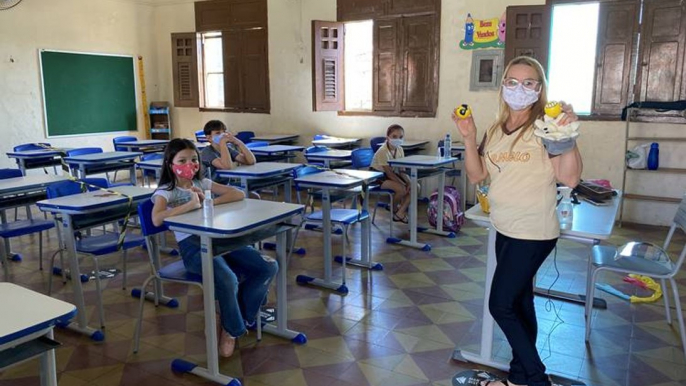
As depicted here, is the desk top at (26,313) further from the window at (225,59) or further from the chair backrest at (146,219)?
the window at (225,59)

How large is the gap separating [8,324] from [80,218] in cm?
190

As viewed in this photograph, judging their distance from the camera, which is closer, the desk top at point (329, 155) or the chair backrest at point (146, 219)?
the chair backrest at point (146, 219)

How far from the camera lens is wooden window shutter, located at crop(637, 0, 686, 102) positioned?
5605mm

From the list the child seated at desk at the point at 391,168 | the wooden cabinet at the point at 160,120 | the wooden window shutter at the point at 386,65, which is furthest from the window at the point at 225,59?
the child seated at desk at the point at 391,168

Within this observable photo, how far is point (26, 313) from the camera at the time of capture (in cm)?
159

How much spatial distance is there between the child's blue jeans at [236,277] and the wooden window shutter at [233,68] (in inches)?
242

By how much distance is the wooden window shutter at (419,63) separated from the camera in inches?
282

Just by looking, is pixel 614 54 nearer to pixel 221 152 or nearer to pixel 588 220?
pixel 588 220

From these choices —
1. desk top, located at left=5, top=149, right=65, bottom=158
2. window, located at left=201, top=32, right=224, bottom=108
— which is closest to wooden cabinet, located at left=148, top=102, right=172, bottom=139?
window, located at left=201, top=32, right=224, bottom=108

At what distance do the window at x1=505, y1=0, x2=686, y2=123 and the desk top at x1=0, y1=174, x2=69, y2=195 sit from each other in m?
5.13

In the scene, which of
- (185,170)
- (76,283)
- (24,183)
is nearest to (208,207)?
(185,170)

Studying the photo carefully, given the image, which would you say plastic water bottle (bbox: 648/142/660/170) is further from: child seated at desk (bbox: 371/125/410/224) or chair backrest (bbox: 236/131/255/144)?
chair backrest (bbox: 236/131/255/144)

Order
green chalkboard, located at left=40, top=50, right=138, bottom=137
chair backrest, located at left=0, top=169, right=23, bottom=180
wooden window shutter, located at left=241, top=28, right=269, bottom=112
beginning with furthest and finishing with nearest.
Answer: wooden window shutter, located at left=241, top=28, right=269, bottom=112, green chalkboard, located at left=40, top=50, right=138, bottom=137, chair backrest, located at left=0, top=169, right=23, bottom=180

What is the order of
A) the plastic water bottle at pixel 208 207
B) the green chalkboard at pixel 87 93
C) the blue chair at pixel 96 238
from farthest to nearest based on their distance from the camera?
1. the green chalkboard at pixel 87 93
2. the blue chair at pixel 96 238
3. the plastic water bottle at pixel 208 207
